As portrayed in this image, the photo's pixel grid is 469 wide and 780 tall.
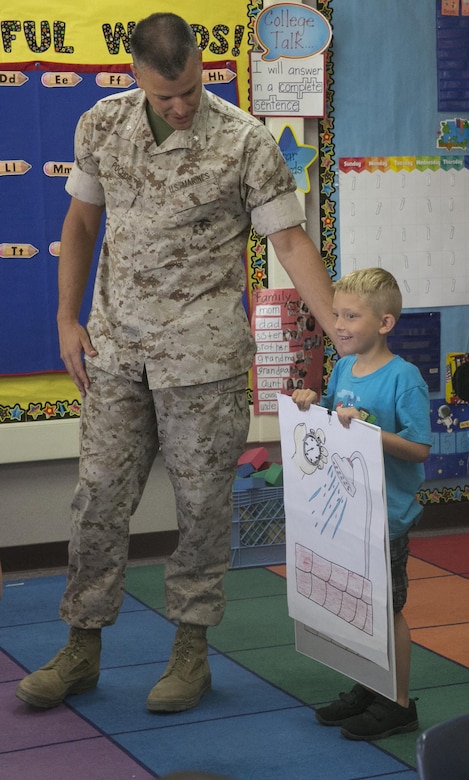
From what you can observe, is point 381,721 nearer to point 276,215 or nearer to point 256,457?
point 276,215

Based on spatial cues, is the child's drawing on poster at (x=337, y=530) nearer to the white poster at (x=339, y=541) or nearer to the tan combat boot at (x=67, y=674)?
the white poster at (x=339, y=541)

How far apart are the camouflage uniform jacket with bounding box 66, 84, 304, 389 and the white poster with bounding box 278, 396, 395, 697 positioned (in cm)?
26

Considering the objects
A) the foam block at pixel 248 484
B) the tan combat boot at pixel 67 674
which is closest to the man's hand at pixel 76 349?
the tan combat boot at pixel 67 674

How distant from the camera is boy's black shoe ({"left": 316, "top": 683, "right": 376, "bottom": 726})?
261cm

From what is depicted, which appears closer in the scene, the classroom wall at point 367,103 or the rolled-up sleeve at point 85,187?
the rolled-up sleeve at point 85,187

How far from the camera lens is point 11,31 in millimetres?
3865

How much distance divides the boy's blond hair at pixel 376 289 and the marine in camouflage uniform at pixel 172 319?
133mm

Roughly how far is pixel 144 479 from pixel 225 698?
1.86 ft

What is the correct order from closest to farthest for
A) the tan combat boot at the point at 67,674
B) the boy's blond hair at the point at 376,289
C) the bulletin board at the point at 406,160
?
the boy's blond hair at the point at 376,289 < the tan combat boot at the point at 67,674 < the bulletin board at the point at 406,160

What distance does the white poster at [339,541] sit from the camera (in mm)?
2371

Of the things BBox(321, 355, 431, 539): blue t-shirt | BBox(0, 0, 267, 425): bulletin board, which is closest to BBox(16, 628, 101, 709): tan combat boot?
BBox(321, 355, 431, 539): blue t-shirt

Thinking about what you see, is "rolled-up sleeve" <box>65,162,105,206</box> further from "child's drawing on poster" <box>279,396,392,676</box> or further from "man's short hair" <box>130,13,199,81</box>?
"child's drawing on poster" <box>279,396,392,676</box>

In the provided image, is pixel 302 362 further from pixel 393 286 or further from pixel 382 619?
pixel 382 619

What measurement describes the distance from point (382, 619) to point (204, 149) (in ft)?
3.60
